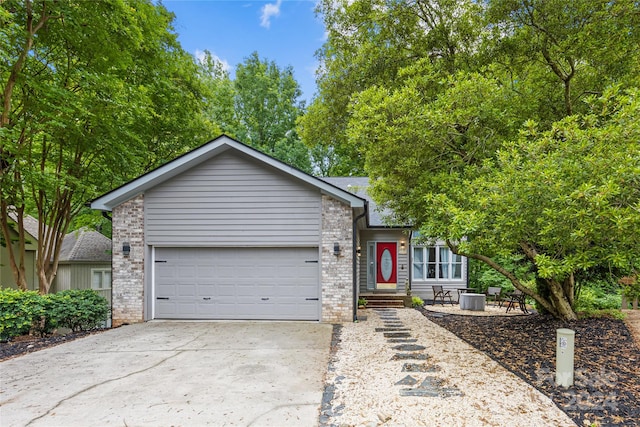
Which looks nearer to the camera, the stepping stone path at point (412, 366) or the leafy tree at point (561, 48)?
the stepping stone path at point (412, 366)

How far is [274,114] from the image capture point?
26797mm

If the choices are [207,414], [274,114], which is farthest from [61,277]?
[274,114]

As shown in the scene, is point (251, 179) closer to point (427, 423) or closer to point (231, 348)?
point (231, 348)

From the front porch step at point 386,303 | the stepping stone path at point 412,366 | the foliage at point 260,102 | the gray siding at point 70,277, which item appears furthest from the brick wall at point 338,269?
the foliage at point 260,102

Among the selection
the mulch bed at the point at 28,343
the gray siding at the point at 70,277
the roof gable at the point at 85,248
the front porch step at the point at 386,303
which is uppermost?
the roof gable at the point at 85,248

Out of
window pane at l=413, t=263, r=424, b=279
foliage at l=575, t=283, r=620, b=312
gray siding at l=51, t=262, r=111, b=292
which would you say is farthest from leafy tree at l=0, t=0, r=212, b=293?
foliage at l=575, t=283, r=620, b=312

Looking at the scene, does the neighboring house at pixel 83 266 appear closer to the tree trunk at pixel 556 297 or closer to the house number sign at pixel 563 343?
the tree trunk at pixel 556 297

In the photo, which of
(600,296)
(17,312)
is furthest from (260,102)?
(600,296)

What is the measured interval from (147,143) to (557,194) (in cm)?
1244

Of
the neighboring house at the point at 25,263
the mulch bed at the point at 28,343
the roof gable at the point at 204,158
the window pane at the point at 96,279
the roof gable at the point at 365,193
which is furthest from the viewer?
the roof gable at the point at 365,193

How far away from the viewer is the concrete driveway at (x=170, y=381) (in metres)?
3.63

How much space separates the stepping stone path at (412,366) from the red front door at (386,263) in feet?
12.7

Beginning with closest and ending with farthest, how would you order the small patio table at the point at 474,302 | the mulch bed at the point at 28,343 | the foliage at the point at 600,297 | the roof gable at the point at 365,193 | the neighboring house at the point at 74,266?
the mulch bed at the point at 28,343, the foliage at the point at 600,297, the small patio table at the point at 474,302, the neighboring house at the point at 74,266, the roof gable at the point at 365,193

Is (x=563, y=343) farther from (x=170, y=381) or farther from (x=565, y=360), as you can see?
(x=170, y=381)
